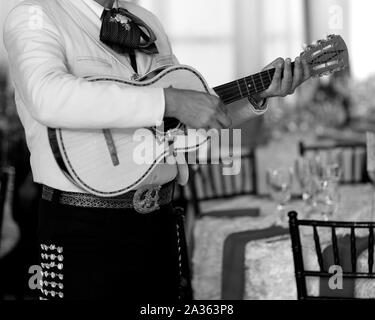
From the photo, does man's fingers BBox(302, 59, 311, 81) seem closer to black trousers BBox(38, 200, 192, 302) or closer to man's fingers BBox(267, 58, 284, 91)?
man's fingers BBox(267, 58, 284, 91)

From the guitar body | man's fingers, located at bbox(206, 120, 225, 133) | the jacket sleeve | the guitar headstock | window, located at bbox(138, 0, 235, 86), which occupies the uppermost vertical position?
window, located at bbox(138, 0, 235, 86)

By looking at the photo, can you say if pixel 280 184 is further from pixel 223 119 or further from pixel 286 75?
pixel 223 119

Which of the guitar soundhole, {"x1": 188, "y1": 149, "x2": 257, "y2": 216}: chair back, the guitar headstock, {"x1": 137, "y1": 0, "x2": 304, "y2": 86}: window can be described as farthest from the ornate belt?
{"x1": 137, "y1": 0, "x2": 304, "y2": 86}: window

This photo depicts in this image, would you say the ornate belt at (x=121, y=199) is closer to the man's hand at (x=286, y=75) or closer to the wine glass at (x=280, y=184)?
the man's hand at (x=286, y=75)

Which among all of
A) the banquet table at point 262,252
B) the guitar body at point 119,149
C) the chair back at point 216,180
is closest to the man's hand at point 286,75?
A: the guitar body at point 119,149

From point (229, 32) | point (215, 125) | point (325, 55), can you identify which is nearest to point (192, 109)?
point (215, 125)

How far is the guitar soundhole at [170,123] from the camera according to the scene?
5.82 feet

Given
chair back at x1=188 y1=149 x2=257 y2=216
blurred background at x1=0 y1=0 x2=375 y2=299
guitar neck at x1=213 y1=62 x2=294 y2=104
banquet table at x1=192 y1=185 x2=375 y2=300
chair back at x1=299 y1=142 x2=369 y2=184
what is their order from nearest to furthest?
guitar neck at x1=213 y1=62 x2=294 y2=104 < banquet table at x1=192 y1=185 x2=375 y2=300 < chair back at x1=188 y1=149 x2=257 y2=216 < chair back at x1=299 y1=142 x2=369 y2=184 < blurred background at x1=0 y1=0 x2=375 y2=299

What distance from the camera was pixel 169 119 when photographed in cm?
177

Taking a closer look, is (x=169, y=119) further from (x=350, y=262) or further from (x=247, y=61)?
(x=247, y=61)

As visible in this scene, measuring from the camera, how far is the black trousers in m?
1.76

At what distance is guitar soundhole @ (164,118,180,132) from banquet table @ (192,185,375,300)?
2.66 ft

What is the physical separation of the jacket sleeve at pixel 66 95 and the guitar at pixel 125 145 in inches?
3.9

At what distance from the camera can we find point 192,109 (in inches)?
66.0
